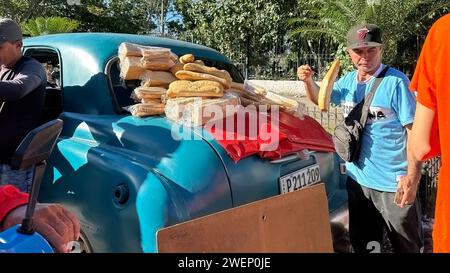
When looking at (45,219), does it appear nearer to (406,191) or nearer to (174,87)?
(174,87)

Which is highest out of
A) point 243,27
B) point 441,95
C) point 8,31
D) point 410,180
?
point 243,27

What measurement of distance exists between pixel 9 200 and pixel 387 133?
238cm

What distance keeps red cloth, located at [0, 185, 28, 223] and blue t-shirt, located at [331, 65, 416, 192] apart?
7.53ft

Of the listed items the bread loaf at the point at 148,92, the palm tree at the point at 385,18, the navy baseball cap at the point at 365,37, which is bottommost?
the bread loaf at the point at 148,92

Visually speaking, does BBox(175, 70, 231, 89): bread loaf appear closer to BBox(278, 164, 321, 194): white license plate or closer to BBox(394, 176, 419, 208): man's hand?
BBox(278, 164, 321, 194): white license plate

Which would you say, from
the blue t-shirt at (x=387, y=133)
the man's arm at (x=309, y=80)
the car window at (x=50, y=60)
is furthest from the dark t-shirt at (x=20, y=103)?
the blue t-shirt at (x=387, y=133)

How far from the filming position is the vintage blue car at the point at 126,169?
2604 millimetres

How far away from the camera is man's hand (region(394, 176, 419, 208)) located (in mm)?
2621

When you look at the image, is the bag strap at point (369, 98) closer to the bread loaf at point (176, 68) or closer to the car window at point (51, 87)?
the bread loaf at point (176, 68)

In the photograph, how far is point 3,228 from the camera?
1.52 m

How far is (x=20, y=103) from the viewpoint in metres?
3.00

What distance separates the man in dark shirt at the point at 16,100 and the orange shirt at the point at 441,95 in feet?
7.35

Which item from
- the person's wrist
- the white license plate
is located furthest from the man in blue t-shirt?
the person's wrist

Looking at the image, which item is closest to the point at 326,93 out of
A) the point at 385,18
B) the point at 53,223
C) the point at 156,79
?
the point at 156,79
